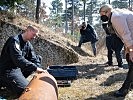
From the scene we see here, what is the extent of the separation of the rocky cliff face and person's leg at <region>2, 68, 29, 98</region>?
22.1 feet

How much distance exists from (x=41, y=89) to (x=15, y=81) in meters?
1.68

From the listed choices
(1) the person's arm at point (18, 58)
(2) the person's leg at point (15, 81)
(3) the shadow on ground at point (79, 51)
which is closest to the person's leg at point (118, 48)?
A: (2) the person's leg at point (15, 81)

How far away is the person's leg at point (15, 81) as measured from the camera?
284 inches

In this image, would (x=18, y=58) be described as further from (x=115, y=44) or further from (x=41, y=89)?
(x=115, y=44)

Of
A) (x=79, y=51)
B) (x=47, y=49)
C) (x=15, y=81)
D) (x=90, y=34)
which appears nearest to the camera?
(x=15, y=81)

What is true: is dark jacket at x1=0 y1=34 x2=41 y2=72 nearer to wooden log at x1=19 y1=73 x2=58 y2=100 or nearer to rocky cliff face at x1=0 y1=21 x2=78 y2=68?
wooden log at x1=19 y1=73 x2=58 y2=100

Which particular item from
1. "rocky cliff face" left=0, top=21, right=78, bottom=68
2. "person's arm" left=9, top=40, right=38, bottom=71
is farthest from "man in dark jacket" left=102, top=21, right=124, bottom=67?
"person's arm" left=9, top=40, right=38, bottom=71

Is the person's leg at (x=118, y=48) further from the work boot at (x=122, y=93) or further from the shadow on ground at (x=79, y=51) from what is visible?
the shadow on ground at (x=79, y=51)

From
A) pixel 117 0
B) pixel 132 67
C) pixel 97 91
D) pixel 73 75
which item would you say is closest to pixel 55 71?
pixel 73 75

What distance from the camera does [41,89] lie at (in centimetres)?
571

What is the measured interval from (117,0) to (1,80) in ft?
242

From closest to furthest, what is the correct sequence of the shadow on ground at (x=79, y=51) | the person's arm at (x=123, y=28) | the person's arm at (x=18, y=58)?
the person's arm at (x=123, y=28) < the person's arm at (x=18, y=58) < the shadow on ground at (x=79, y=51)

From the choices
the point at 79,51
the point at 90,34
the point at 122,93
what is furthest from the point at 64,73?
the point at 79,51

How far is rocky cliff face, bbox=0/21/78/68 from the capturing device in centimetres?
1419
